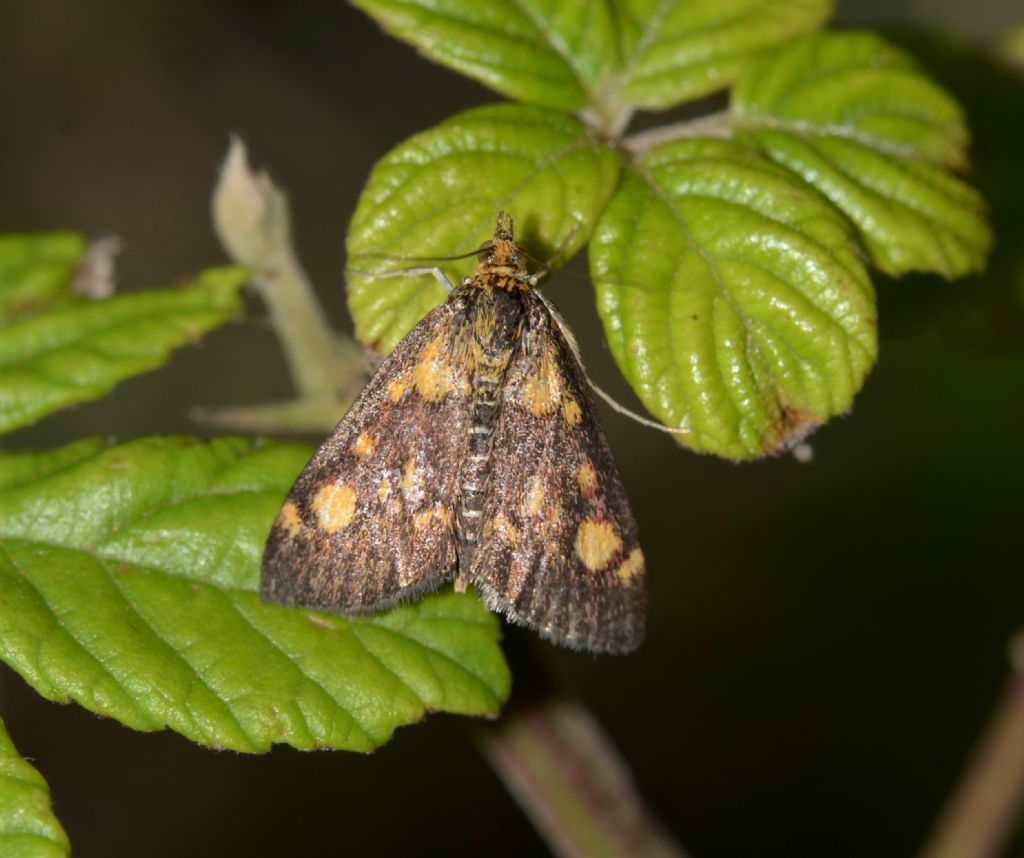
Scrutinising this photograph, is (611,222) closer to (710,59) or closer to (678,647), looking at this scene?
(710,59)

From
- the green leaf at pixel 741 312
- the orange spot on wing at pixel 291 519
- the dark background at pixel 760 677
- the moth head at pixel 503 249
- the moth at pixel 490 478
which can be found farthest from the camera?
the dark background at pixel 760 677

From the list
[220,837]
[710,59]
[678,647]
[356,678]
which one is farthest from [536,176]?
[220,837]

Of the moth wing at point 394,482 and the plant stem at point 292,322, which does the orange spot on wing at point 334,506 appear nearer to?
the moth wing at point 394,482

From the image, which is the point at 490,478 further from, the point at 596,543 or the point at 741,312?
the point at 741,312

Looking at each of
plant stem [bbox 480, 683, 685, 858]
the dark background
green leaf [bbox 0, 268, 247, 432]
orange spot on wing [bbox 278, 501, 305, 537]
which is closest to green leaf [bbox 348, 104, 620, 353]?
orange spot on wing [bbox 278, 501, 305, 537]

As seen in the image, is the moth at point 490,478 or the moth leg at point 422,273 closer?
the moth leg at point 422,273

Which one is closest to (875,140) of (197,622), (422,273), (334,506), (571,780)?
(422,273)

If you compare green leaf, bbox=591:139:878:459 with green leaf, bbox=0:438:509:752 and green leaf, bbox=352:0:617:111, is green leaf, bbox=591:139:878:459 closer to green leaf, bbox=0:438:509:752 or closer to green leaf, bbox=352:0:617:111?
green leaf, bbox=352:0:617:111

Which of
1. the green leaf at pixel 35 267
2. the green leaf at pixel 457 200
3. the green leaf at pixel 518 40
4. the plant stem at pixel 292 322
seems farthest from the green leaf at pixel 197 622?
the green leaf at pixel 518 40
